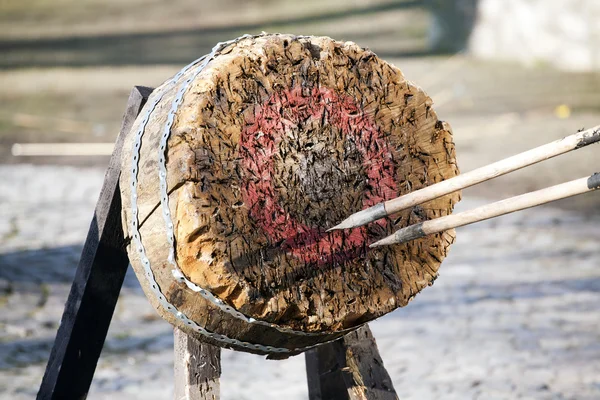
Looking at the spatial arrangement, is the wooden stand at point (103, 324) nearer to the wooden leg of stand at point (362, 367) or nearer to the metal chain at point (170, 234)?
the wooden leg of stand at point (362, 367)

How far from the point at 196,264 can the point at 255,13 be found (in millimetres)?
12091

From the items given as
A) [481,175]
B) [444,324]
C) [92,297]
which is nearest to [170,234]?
[92,297]

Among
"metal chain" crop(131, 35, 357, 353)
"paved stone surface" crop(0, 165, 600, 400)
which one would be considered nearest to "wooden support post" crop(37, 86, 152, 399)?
"metal chain" crop(131, 35, 357, 353)

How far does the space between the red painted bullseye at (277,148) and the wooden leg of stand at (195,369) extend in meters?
0.37

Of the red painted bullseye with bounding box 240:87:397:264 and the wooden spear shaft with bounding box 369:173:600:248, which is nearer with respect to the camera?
the wooden spear shaft with bounding box 369:173:600:248

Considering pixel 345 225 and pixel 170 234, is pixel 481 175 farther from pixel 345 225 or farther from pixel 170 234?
pixel 170 234

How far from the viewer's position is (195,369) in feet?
6.27

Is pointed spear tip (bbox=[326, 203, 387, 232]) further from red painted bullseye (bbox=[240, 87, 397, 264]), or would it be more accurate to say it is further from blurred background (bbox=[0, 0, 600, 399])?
blurred background (bbox=[0, 0, 600, 399])

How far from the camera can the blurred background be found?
3.39 meters

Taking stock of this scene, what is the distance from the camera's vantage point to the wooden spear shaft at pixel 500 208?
1484 mm

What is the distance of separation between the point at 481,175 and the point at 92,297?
47.9 inches

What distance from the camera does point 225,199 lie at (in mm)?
1757

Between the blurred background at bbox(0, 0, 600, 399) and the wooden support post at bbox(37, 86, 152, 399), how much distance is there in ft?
3.07

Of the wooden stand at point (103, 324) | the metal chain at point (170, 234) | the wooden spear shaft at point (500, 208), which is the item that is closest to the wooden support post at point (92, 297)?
the wooden stand at point (103, 324)
